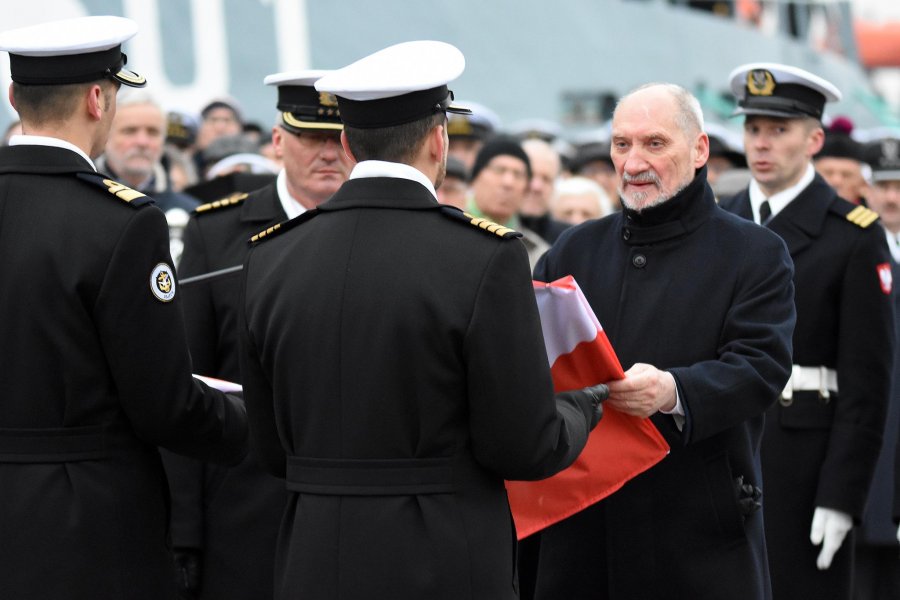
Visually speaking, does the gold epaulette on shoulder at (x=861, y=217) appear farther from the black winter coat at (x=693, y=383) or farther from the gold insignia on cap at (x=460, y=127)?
the gold insignia on cap at (x=460, y=127)

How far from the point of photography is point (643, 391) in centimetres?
363

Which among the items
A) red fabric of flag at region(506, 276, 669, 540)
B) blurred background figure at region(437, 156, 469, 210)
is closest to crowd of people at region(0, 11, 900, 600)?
red fabric of flag at region(506, 276, 669, 540)

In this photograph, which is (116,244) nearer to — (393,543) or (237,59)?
(393,543)

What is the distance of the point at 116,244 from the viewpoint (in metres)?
3.24

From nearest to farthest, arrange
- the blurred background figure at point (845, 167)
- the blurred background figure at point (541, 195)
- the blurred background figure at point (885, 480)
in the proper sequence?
the blurred background figure at point (885, 480) < the blurred background figure at point (845, 167) < the blurred background figure at point (541, 195)

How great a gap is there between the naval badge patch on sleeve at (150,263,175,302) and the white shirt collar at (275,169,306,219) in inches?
42.9

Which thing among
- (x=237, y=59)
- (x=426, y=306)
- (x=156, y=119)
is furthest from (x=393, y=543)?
(x=237, y=59)

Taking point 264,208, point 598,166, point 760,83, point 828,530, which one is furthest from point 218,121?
point 828,530

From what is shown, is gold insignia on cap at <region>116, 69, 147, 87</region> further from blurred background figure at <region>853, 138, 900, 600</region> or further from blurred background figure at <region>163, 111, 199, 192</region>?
blurred background figure at <region>163, 111, 199, 192</region>

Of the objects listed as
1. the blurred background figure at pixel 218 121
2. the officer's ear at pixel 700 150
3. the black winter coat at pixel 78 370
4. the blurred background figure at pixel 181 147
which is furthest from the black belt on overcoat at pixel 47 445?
the blurred background figure at pixel 218 121

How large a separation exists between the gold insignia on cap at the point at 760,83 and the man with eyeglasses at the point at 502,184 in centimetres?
183

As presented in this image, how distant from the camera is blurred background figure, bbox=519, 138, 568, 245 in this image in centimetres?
784

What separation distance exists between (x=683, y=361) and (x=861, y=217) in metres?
1.25

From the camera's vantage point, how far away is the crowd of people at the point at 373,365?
3012 mm
